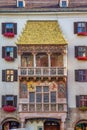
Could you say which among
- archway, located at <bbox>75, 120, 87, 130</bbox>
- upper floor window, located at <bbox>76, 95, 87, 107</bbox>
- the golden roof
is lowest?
archway, located at <bbox>75, 120, 87, 130</bbox>

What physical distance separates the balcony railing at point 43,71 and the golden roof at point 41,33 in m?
2.92

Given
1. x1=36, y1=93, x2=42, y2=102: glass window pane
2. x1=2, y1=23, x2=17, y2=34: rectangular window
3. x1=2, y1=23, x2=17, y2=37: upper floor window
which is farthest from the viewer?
x1=2, y1=23, x2=17, y2=34: rectangular window

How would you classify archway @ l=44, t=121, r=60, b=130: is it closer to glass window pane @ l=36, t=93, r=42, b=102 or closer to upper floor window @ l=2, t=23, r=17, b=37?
glass window pane @ l=36, t=93, r=42, b=102

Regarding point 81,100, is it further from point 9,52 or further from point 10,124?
point 9,52

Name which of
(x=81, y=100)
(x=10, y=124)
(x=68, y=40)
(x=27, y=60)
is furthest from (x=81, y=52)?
(x=10, y=124)

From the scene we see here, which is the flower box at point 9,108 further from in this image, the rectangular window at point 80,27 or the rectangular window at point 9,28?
the rectangular window at point 80,27

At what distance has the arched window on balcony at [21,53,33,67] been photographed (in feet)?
160

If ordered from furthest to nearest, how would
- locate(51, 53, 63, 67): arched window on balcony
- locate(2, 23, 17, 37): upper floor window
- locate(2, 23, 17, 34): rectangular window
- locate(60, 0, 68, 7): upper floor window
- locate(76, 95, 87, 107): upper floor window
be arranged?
locate(60, 0, 68, 7): upper floor window, locate(2, 23, 17, 34): rectangular window, locate(2, 23, 17, 37): upper floor window, locate(51, 53, 63, 67): arched window on balcony, locate(76, 95, 87, 107): upper floor window

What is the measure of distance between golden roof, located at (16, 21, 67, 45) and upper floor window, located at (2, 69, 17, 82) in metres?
3.50

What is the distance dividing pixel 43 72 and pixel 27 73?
1780 millimetres

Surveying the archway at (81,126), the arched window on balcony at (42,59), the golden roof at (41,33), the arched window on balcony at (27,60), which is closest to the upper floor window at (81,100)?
the archway at (81,126)

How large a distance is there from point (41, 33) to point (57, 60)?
11.7 feet

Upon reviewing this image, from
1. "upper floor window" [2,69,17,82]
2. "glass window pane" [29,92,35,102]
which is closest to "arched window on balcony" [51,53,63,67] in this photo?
"glass window pane" [29,92,35,102]

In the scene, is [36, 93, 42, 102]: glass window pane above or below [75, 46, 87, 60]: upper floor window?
below
